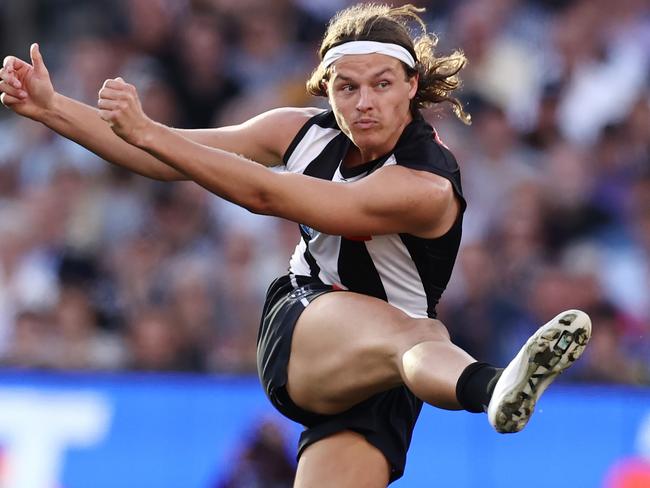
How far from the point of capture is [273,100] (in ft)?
28.8

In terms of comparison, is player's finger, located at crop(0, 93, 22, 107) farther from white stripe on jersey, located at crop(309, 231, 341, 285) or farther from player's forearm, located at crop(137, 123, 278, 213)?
white stripe on jersey, located at crop(309, 231, 341, 285)

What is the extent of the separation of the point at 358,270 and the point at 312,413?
1.75 ft

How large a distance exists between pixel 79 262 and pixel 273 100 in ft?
5.00

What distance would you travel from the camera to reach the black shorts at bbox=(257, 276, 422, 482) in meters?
4.96

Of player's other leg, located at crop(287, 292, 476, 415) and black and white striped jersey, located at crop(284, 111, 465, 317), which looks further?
black and white striped jersey, located at crop(284, 111, 465, 317)

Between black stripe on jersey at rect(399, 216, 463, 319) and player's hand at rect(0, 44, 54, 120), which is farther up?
player's hand at rect(0, 44, 54, 120)

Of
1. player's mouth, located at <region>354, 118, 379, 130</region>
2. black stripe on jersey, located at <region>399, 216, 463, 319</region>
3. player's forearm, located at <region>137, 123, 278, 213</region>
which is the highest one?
player's mouth, located at <region>354, 118, 379, 130</region>

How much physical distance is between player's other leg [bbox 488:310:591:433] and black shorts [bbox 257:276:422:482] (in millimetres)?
838

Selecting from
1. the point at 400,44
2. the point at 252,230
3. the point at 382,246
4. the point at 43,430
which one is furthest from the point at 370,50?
the point at 43,430

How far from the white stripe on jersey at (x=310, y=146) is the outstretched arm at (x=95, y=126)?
7cm

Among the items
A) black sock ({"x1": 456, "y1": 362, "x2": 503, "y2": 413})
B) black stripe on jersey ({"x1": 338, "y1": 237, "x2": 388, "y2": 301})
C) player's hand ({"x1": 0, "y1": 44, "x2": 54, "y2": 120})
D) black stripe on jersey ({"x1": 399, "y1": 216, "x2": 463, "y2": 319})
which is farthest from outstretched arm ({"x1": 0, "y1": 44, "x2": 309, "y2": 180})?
black sock ({"x1": 456, "y1": 362, "x2": 503, "y2": 413})

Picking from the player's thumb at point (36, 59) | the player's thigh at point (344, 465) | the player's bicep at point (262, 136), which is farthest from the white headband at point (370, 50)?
the player's thigh at point (344, 465)

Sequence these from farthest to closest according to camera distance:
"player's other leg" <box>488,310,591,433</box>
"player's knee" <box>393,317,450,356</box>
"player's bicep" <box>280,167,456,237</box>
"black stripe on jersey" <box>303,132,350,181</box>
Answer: "black stripe on jersey" <box>303,132,350,181</box>, "player's knee" <box>393,317,450,356</box>, "player's bicep" <box>280,167,456,237</box>, "player's other leg" <box>488,310,591,433</box>

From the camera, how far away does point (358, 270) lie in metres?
4.92
